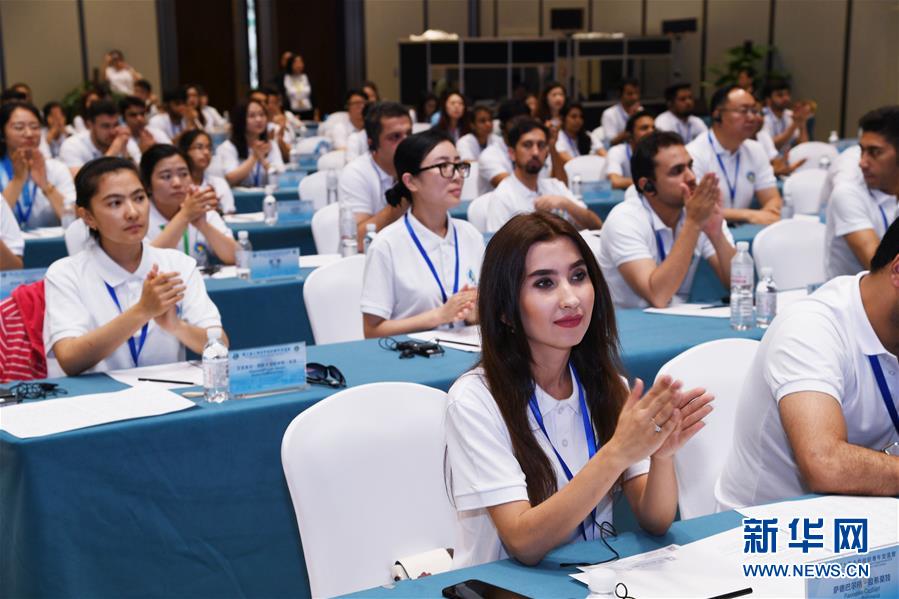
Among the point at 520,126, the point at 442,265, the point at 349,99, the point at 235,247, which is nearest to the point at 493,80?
the point at 349,99

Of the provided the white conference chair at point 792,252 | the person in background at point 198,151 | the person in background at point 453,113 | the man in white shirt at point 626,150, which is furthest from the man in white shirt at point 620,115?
the white conference chair at point 792,252

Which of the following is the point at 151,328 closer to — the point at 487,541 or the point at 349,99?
the point at 487,541

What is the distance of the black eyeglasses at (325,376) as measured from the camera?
3001 millimetres

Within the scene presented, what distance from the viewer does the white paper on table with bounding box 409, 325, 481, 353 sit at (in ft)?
11.4

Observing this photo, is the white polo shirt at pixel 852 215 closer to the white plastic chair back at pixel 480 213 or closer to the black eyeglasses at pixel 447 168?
the black eyeglasses at pixel 447 168

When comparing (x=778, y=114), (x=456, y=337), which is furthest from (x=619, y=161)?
(x=456, y=337)

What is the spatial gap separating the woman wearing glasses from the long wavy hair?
1611 millimetres

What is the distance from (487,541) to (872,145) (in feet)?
9.46

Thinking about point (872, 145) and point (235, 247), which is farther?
point (235, 247)

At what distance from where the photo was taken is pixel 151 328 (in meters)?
3.37

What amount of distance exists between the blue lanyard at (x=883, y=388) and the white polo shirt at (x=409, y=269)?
75.6 inches

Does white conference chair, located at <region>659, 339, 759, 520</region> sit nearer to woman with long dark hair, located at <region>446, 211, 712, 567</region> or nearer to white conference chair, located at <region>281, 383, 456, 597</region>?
woman with long dark hair, located at <region>446, 211, 712, 567</region>

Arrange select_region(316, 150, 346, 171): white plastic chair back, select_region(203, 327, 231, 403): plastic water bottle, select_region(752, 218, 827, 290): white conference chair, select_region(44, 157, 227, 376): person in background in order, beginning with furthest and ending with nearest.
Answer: select_region(316, 150, 346, 171): white plastic chair back < select_region(752, 218, 827, 290): white conference chair < select_region(44, 157, 227, 376): person in background < select_region(203, 327, 231, 403): plastic water bottle

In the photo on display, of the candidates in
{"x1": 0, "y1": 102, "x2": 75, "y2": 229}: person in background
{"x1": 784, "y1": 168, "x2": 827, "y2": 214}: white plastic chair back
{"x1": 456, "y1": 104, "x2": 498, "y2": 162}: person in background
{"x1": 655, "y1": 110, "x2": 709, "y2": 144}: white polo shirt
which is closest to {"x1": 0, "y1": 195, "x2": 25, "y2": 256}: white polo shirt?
{"x1": 0, "y1": 102, "x2": 75, "y2": 229}: person in background
